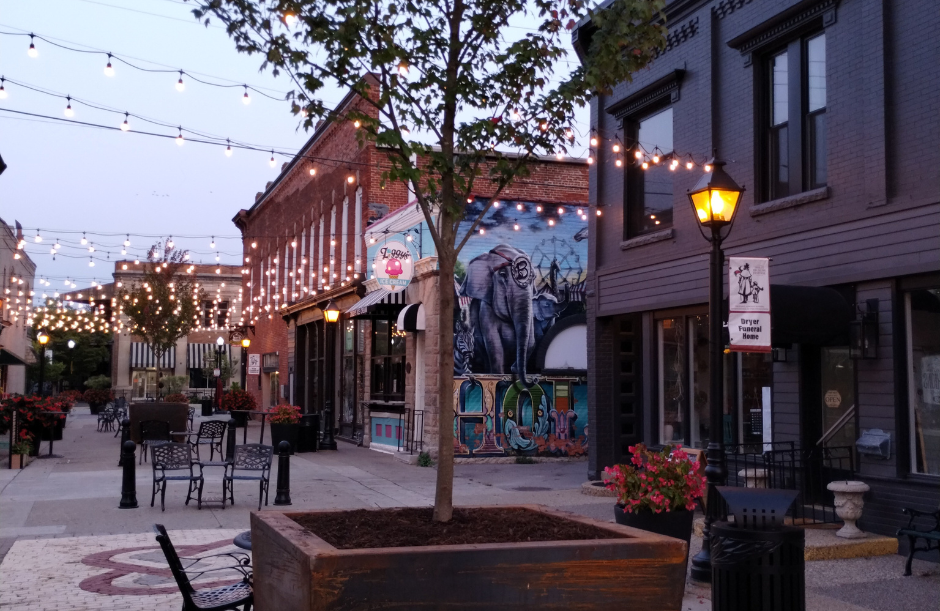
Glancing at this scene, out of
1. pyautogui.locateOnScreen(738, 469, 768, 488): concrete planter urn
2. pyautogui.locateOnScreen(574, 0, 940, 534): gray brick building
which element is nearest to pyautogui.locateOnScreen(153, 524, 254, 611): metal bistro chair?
pyautogui.locateOnScreen(738, 469, 768, 488): concrete planter urn

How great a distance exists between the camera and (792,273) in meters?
11.8

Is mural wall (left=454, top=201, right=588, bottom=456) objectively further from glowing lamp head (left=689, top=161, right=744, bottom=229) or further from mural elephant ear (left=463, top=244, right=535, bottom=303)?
glowing lamp head (left=689, top=161, right=744, bottom=229)

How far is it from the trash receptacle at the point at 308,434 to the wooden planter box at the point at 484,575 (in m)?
18.0

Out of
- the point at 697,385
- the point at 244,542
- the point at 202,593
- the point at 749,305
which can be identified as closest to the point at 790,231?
the point at 749,305

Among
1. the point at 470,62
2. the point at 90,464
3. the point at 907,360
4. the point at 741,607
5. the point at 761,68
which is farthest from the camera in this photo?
the point at 90,464

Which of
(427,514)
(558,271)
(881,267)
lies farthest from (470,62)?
(558,271)

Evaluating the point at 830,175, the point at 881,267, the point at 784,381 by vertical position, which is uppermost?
the point at 830,175

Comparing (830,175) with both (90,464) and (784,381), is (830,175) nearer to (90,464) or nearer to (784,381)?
(784,381)

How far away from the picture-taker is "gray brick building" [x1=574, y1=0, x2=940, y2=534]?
10180mm

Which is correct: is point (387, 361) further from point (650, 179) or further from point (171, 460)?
point (650, 179)

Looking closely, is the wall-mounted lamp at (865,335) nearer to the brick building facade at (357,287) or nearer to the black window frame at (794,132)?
the black window frame at (794,132)

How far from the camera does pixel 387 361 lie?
82.3 feet

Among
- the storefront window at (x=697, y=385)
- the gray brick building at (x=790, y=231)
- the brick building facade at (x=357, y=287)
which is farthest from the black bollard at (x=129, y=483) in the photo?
the storefront window at (x=697, y=385)

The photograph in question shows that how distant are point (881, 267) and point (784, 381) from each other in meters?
2.02
